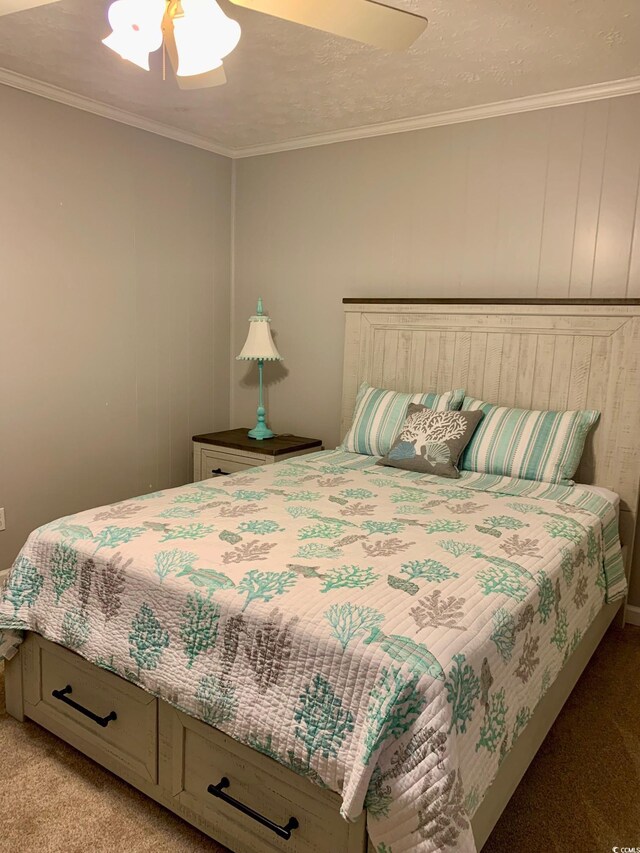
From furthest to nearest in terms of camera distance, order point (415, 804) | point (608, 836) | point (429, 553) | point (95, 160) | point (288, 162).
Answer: point (288, 162) → point (95, 160) → point (429, 553) → point (608, 836) → point (415, 804)

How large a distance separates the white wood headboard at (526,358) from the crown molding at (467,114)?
0.89 metres

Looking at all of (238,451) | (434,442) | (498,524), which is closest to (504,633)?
(498,524)

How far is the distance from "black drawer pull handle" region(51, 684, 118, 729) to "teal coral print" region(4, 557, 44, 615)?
278 mm

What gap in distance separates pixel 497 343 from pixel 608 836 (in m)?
2.05

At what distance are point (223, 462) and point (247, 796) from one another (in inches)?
88.2

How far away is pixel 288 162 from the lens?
3775 millimetres

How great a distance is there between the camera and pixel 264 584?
1.61 metres

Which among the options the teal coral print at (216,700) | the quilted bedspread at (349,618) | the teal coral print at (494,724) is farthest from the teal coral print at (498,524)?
the teal coral print at (216,700)

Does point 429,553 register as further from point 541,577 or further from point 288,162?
point 288,162

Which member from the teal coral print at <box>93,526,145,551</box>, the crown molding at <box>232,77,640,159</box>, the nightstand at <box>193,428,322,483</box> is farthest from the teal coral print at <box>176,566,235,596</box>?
the crown molding at <box>232,77,640,159</box>

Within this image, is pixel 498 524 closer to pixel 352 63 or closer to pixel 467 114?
pixel 352 63

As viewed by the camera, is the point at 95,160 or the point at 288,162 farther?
the point at 288,162

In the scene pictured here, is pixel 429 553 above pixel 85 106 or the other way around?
the other way around

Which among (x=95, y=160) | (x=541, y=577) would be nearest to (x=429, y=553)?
(x=541, y=577)
